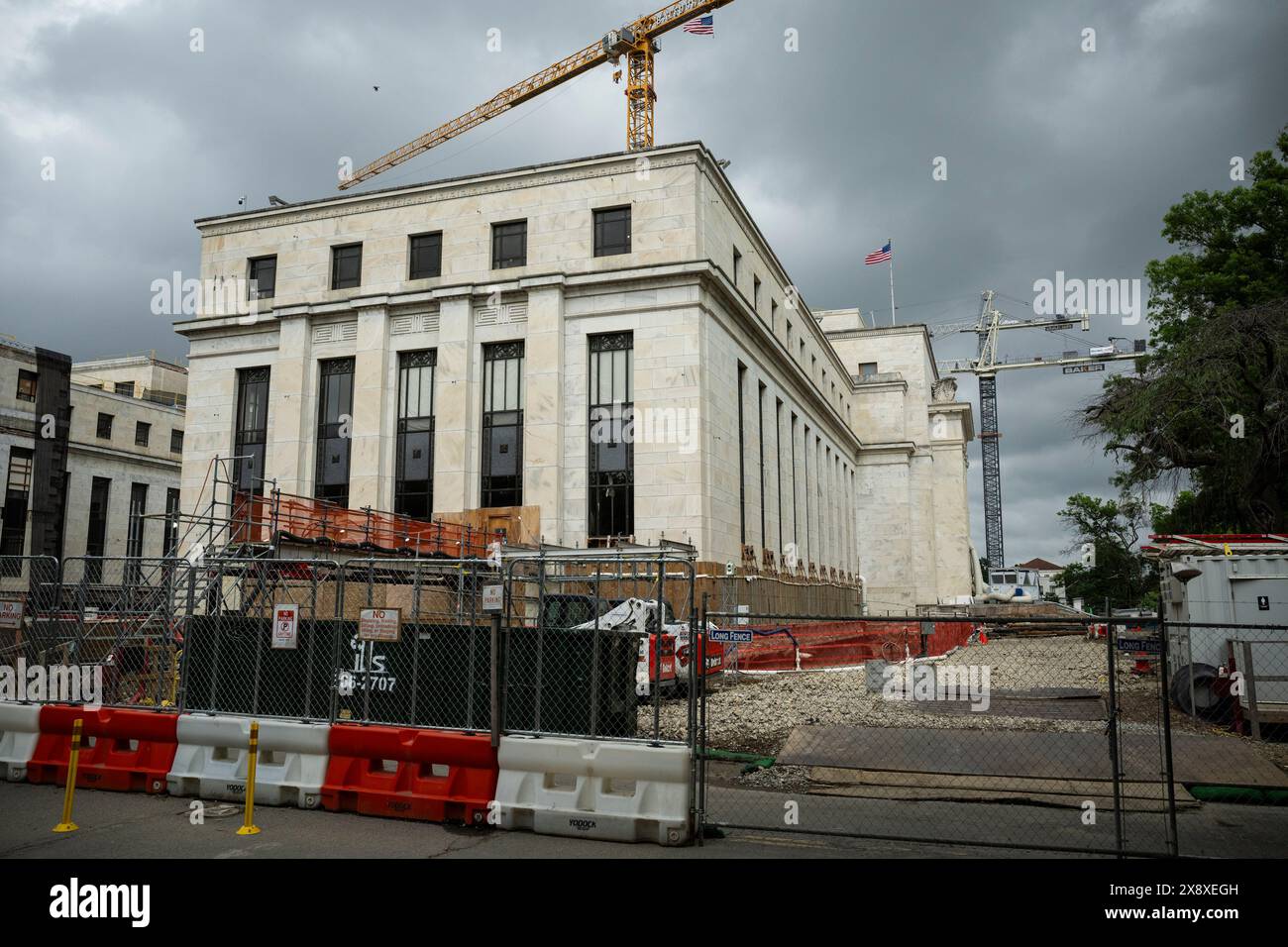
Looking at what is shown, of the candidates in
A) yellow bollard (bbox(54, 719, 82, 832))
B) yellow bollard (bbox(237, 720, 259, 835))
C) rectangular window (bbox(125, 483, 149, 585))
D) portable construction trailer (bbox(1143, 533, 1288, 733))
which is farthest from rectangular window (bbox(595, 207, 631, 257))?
rectangular window (bbox(125, 483, 149, 585))

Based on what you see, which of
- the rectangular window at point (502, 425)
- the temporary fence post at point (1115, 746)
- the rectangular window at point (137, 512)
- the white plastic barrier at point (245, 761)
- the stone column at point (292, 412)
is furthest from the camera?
the rectangular window at point (137, 512)

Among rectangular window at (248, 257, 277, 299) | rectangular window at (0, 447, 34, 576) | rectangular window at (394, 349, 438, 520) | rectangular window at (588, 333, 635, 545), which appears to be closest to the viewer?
rectangular window at (588, 333, 635, 545)

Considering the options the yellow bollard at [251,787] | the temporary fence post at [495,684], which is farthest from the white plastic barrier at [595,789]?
the yellow bollard at [251,787]

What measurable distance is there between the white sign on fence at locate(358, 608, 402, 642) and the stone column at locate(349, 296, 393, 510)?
24508mm

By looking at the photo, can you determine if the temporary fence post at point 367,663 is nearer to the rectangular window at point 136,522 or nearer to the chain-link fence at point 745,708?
the chain-link fence at point 745,708

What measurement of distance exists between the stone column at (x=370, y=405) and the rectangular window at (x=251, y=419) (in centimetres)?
471

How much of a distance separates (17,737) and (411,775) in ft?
18.2

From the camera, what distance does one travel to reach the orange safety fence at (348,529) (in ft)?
76.5

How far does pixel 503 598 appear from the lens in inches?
354

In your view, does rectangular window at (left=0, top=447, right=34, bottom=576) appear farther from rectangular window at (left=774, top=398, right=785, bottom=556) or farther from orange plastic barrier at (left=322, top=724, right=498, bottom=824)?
orange plastic barrier at (left=322, top=724, right=498, bottom=824)

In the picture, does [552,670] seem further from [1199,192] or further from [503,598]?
[1199,192]

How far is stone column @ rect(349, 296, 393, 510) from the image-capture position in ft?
109

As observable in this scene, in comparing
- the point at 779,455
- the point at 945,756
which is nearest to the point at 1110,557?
the point at 779,455

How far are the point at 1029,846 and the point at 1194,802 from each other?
3.52 meters
